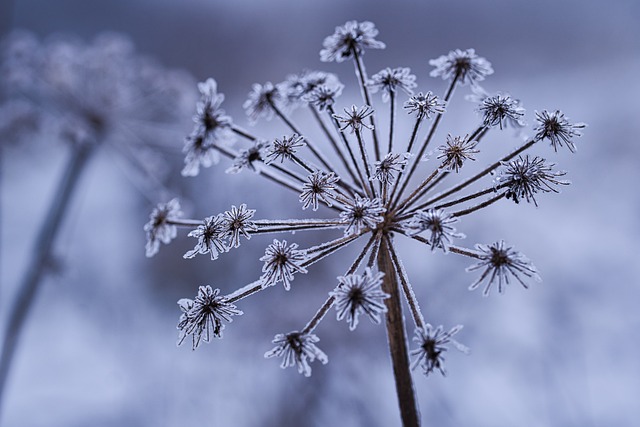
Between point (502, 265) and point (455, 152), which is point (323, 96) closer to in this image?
point (455, 152)

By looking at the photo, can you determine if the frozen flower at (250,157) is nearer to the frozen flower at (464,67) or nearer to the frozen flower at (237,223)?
the frozen flower at (237,223)

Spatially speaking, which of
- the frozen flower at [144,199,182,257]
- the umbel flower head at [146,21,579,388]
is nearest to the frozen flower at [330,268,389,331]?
the umbel flower head at [146,21,579,388]

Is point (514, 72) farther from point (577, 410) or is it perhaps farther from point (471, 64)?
point (471, 64)

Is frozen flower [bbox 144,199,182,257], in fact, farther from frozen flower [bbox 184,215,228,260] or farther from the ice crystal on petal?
the ice crystal on petal

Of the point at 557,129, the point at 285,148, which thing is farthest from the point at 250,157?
the point at 557,129

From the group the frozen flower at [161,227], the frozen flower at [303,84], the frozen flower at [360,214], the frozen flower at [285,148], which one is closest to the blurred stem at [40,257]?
the frozen flower at [161,227]
